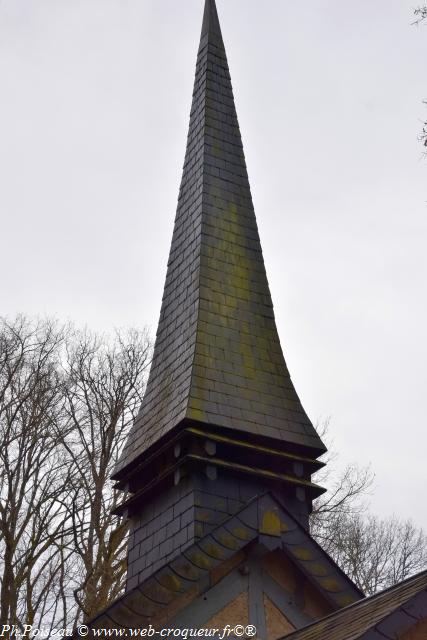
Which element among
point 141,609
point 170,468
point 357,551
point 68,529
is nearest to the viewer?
point 141,609

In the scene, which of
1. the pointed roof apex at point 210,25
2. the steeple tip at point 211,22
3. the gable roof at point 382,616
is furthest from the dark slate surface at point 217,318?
the gable roof at point 382,616

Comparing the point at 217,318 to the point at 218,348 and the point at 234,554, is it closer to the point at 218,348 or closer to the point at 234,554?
the point at 218,348

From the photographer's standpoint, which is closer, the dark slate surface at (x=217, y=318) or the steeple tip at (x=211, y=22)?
the dark slate surface at (x=217, y=318)

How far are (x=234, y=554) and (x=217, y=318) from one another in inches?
136

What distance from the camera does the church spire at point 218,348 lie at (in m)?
11.1

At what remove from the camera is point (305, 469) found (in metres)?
11.5

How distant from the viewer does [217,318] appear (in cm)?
1223

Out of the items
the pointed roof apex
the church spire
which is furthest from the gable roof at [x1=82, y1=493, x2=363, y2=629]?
the pointed roof apex

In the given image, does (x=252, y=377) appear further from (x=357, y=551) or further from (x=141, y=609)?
(x=357, y=551)

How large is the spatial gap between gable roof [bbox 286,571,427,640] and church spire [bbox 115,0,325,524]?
291cm

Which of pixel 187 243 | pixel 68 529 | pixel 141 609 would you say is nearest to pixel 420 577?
pixel 141 609

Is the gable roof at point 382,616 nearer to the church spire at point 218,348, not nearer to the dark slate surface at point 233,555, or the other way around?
the dark slate surface at point 233,555

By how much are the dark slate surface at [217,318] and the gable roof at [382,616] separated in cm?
324

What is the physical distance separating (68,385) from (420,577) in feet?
44.5
